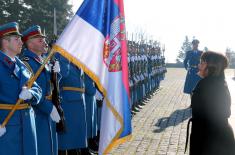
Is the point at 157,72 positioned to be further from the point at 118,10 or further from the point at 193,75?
the point at 118,10

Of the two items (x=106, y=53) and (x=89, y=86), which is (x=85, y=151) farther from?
(x=106, y=53)

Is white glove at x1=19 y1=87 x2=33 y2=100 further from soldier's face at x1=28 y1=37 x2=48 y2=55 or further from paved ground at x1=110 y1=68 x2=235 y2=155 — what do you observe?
paved ground at x1=110 y1=68 x2=235 y2=155

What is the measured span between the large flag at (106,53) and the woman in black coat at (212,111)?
0.78m

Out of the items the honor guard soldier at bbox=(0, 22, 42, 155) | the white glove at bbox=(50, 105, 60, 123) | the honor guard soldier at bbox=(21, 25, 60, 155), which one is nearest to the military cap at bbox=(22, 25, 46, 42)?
the honor guard soldier at bbox=(21, 25, 60, 155)

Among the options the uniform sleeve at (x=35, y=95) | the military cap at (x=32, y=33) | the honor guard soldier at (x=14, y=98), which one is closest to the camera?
the honor guard soldier at (x=14, y=98)

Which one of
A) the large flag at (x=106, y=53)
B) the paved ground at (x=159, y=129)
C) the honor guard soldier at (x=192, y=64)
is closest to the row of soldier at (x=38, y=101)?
the large flag at (x=106, y=53)

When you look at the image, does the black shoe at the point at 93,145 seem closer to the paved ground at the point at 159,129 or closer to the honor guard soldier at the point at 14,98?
the paved ground at the point at 159,129

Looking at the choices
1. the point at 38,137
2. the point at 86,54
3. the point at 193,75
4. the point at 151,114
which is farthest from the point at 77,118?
the point at 193,75

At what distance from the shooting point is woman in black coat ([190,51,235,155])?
15.6ft

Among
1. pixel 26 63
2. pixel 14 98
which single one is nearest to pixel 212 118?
pixel 14 98

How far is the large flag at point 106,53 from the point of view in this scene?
4.50m

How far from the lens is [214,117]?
478 centimetres

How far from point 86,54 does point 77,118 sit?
8.69ft

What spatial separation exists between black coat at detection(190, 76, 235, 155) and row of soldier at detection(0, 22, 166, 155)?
1.61 meters
